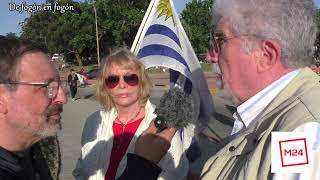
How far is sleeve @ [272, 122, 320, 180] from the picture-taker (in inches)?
68.1

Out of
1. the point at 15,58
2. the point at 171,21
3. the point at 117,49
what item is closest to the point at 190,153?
the point at 117,49

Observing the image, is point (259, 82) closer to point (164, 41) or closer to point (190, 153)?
point (190, 153)

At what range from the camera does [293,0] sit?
7.03 ft

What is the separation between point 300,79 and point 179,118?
765mm

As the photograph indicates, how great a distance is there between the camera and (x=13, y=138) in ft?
8.48

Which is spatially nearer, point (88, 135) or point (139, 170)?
point (139, 170)

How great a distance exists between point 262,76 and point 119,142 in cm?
169

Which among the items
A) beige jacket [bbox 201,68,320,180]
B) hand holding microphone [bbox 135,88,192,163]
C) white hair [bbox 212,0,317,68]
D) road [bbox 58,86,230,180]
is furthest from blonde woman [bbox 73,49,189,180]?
white hair [bbox 212,0,317,68]

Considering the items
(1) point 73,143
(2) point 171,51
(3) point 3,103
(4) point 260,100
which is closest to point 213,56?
(4) point 260,100

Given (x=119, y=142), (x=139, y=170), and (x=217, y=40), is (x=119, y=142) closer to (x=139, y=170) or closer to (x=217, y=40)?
(x=139, y=170)

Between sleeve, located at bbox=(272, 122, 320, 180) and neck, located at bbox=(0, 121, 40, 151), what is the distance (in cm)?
→ 144

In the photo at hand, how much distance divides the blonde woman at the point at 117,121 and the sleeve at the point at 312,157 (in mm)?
1697

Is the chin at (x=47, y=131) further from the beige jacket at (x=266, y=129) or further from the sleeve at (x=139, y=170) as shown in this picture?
the beige jacket at (x=266, y=129)

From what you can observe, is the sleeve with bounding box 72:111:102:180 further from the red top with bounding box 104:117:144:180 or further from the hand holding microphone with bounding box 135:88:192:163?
the hand holding microphone with bounding box 135:88:192:163
